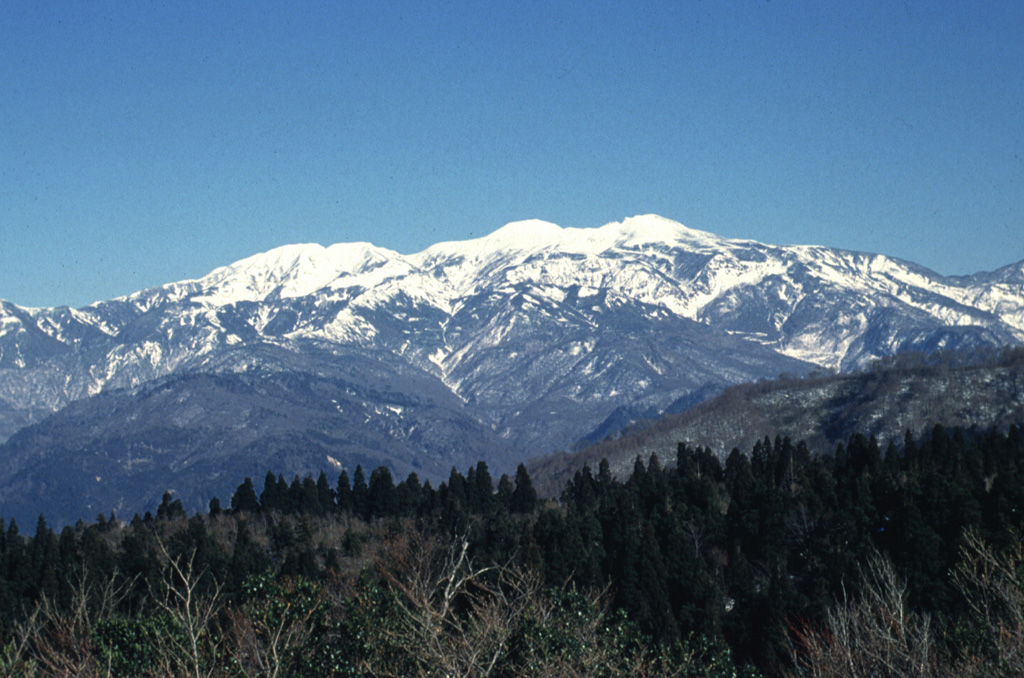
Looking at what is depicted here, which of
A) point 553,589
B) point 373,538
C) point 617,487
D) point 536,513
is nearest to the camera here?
point 553,589

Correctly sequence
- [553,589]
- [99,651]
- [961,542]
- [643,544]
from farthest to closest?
[643,544] < [961,542] < [553,589] < [99,651]

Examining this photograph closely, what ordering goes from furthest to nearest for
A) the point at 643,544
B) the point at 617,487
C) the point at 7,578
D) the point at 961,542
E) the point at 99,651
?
the point at 617,487, the point at 7,578, the point at 643,544, the point at 961,542, the point at 99,651

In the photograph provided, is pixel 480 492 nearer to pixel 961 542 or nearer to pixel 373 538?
pixel 373 538

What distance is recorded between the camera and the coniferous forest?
1795 inches

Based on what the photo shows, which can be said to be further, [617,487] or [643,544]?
[617,487]

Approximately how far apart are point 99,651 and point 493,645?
68.5ft

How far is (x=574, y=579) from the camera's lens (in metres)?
103

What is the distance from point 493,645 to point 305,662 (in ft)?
27.9

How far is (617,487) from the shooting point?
148 meters

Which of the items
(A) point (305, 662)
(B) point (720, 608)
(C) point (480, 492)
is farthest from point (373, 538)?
(A) point (305, 662)

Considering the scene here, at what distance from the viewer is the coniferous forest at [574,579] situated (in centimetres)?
4559

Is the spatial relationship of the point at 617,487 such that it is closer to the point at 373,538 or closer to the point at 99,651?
the point at 373,538

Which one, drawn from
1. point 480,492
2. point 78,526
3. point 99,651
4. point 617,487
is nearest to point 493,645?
point 99,651

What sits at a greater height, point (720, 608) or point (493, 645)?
point (493, 645)
